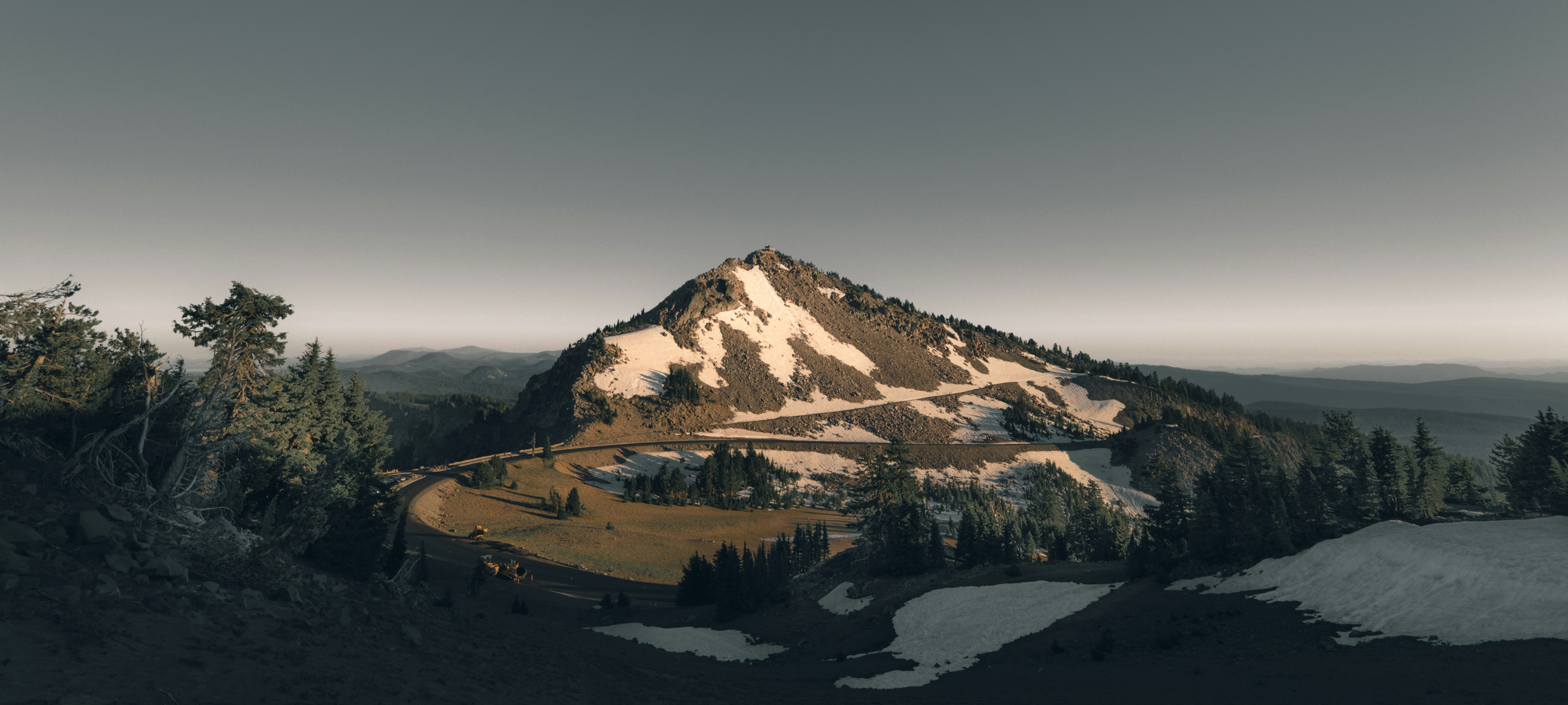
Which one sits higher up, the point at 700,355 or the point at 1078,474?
the point at 700,355

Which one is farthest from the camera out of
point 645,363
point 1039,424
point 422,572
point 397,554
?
point 1039,424

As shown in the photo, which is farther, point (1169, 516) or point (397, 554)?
point (1169, 516)

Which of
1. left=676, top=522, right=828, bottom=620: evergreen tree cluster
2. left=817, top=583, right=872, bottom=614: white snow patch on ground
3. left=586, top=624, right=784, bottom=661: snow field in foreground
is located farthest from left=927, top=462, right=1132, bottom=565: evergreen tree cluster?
left=586, top=624, right=784, bottom=661: snow field in foreground

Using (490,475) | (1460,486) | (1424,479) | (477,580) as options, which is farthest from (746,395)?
(1460,486)

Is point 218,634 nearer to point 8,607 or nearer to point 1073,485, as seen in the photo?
point 8,607

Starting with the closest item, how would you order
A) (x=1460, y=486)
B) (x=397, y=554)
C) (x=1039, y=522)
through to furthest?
(x=397, y=554) → (x=1460, y=486) → (x=1039, y=522)

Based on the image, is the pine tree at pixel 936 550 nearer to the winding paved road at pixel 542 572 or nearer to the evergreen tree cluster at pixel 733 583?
the evergreen tree cluster at pixel 733 583

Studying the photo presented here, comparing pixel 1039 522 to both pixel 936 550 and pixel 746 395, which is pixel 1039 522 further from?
pixel 746 395
